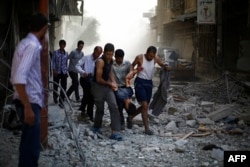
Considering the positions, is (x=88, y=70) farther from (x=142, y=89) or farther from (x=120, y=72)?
(x=142, y=89)

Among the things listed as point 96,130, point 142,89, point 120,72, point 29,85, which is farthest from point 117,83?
point 29,85

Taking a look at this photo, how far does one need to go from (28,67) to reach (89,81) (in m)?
5.14

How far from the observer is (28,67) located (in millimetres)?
3318

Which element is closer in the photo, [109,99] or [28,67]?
[28,67]

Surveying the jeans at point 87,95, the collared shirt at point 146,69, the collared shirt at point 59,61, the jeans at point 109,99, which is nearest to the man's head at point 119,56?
the collared shirt at point 146,69

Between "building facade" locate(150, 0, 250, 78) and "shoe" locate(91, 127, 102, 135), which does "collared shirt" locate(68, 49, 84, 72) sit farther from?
"building facade" locate(150, 0, 250, 78)

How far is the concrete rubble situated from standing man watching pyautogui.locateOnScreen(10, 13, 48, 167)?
1091 mm

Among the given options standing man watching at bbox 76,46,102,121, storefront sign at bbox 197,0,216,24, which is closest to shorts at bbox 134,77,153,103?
standing man watching at bbox 76,46,102,121

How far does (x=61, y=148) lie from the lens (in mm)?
5770

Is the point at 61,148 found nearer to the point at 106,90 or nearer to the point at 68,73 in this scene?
the point at 106,90

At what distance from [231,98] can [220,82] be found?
5.24ft

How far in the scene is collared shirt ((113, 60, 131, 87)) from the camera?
712 cm

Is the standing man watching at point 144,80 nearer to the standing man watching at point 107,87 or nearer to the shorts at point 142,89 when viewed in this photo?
the shorts at point 142,89

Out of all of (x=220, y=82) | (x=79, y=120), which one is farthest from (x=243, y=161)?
(x=220, y=82)
